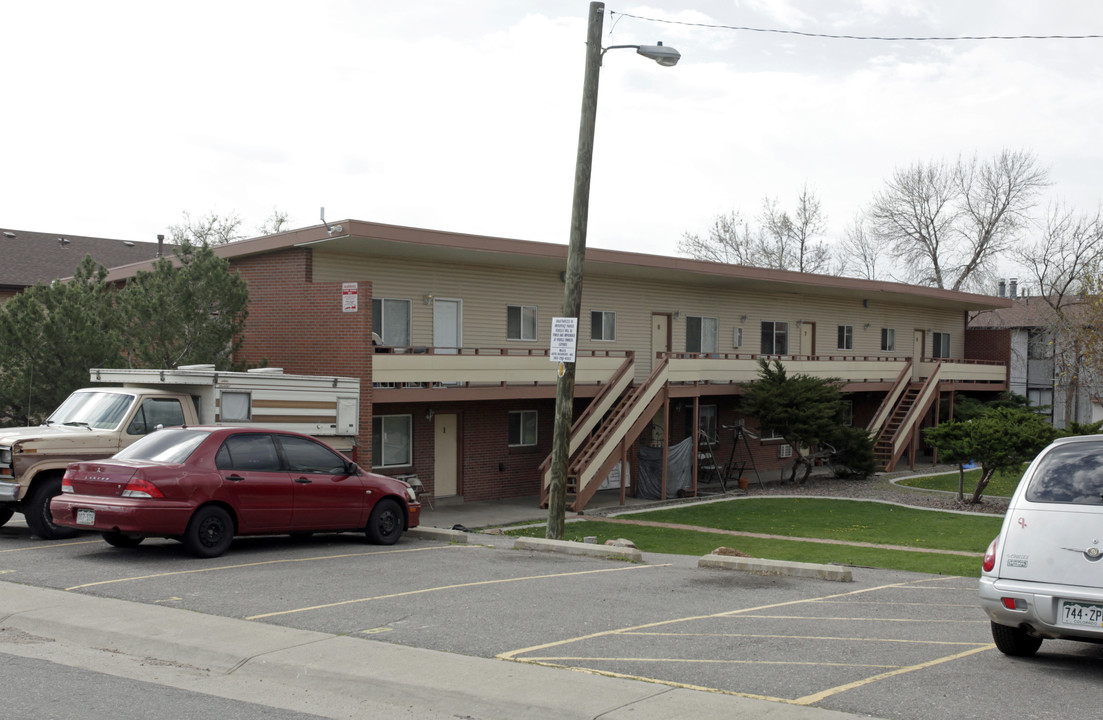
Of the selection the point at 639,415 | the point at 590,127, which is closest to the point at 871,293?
the point at 639,415

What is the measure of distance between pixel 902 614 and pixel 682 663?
3.35 meters

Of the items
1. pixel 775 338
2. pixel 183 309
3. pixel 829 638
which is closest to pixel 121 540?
pixel 183 309

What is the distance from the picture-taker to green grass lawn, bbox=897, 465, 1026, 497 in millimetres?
29769

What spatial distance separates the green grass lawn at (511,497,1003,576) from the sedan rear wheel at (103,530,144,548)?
24.9ft

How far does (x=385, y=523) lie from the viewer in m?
14.3

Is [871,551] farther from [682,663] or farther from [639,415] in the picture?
[682,663]

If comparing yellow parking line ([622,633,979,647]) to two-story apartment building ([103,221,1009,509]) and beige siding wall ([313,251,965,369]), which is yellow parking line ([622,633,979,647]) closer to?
two-story apartment building ([103,221,1009,509])

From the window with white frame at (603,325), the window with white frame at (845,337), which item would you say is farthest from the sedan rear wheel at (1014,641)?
the window with white frame at (845,337)

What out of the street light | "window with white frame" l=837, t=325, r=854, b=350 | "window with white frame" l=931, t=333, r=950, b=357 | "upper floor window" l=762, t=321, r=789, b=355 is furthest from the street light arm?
"window with white frame" l=931, t=333, r=950, b=357

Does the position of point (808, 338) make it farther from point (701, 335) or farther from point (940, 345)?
point (940, 345)

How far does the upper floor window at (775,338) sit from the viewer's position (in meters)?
34.8

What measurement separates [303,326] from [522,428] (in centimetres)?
747

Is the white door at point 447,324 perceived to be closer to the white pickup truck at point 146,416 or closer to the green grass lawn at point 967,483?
the white pickup truck at point 146,416

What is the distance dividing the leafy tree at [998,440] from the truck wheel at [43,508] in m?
19.6
